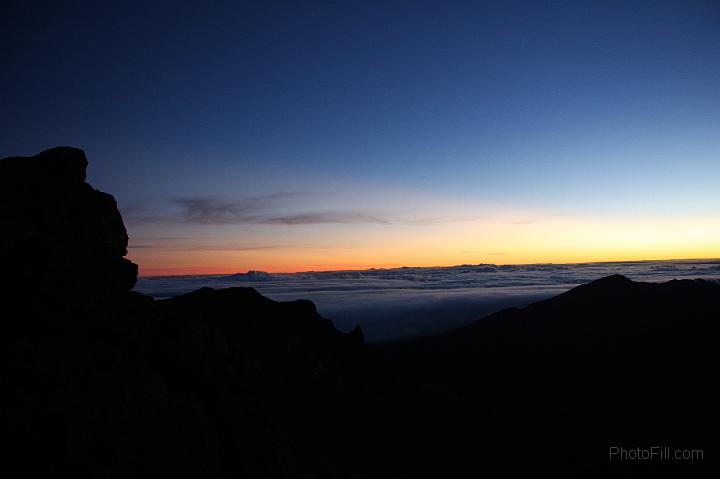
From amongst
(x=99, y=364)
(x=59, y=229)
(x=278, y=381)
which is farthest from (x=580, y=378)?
(x=59, y=229)

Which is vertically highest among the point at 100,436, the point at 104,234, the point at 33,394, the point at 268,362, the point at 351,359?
the point at 104,234

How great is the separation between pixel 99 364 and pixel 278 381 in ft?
118

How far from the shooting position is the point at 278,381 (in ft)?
172

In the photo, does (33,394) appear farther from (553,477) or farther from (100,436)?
(553,477)

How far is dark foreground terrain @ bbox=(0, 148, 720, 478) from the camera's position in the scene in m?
17.3

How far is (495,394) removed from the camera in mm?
89188

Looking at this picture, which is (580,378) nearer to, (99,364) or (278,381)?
(278,381)

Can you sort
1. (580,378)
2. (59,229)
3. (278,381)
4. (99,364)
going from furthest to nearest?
(580,378) < (278,381) < (59,229) < (99,364)

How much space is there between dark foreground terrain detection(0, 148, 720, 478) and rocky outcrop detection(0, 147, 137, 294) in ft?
0.28

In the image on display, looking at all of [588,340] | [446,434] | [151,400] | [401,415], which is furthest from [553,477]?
[588,340]

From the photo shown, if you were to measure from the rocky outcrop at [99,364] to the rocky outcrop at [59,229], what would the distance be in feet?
0.20

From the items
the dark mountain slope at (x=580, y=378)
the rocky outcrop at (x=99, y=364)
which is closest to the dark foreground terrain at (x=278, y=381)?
the rocky outcrop at (x=99, y=364)

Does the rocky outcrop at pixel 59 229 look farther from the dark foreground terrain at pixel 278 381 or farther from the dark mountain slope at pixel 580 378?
the dark mountain slope at pixel 580 378

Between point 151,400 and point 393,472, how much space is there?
33.1 metres
